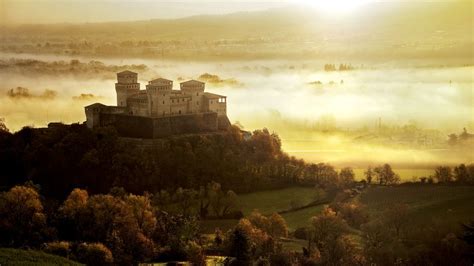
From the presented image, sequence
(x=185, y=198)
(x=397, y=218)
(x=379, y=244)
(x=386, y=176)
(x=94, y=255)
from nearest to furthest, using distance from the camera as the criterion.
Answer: (x=94, y=255) < (x=379, y=244) < (x=397, y=218) < (x=185, y=198) < (x=386, y=176)

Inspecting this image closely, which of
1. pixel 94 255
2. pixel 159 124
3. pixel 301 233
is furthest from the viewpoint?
pixel 159 124

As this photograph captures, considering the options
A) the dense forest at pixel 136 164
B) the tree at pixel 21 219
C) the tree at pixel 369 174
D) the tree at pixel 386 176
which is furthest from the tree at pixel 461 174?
the tree at pixel 21 219

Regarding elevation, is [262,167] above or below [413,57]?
below

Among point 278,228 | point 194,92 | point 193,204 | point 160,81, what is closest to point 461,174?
point 278,228

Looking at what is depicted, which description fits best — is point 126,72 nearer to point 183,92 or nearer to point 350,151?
point 183,92

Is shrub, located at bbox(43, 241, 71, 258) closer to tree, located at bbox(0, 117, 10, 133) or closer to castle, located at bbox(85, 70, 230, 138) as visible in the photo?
castle, located at bbox(85, 70, 230, 138)

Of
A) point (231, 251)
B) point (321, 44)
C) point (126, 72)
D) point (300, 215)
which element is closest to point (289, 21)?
point (321, 44)

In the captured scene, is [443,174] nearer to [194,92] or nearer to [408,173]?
[408,173]
